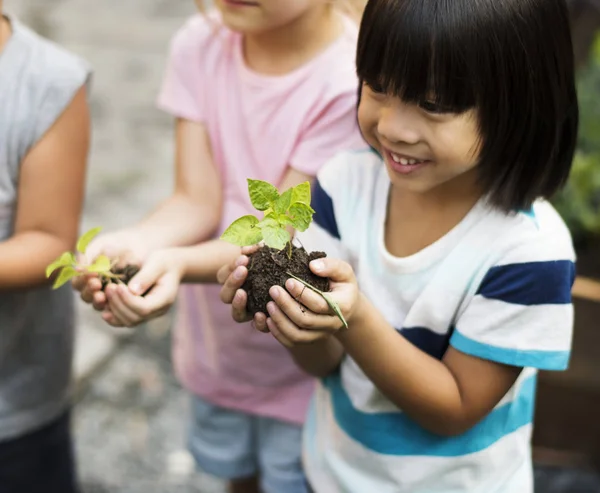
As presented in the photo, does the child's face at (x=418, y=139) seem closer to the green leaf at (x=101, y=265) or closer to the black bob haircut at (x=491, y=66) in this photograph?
the black bob haircut at (x=491, y=66)

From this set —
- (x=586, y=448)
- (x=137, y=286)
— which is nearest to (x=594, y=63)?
(x=586, y=448)

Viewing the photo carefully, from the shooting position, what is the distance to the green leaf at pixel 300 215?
121cm

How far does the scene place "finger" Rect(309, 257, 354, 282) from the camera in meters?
1.19

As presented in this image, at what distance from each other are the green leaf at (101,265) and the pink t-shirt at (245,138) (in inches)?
15.0

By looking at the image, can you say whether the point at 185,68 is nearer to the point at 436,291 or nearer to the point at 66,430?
the point at 436,291

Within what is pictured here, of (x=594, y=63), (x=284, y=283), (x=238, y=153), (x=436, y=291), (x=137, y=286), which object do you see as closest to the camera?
(x=284, y=283)

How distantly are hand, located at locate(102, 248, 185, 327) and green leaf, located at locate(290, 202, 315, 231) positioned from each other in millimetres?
360

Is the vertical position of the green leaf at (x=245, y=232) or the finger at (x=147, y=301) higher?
the green leaf at (x=245, y=232)

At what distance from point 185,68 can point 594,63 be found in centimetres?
168

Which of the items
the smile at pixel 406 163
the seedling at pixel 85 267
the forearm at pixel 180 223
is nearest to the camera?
the smile at pixel 406 163

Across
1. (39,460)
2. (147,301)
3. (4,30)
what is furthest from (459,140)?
(39,460)

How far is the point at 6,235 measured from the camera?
5.71ft

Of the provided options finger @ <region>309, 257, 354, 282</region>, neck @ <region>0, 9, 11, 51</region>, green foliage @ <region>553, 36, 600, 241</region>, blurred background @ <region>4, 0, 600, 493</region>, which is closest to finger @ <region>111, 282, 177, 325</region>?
finger @ <region>309, 257, 354, 282</region>

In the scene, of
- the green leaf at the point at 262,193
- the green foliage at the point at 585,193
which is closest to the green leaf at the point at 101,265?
the green leaf at the point at 262,193
